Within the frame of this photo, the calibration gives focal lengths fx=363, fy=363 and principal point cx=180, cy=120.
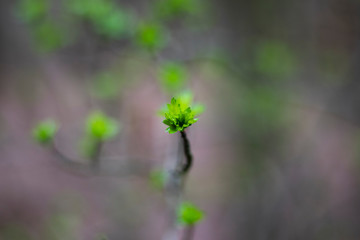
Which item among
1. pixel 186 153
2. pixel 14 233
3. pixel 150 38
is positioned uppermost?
pixel 150 38

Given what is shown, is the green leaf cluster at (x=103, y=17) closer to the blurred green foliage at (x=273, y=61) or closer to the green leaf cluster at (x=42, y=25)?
the green leaf cluster at (x=42, y=25)

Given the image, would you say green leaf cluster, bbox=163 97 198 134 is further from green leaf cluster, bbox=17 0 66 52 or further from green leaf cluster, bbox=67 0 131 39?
green leaf cluster, bbox=17 0 66 52

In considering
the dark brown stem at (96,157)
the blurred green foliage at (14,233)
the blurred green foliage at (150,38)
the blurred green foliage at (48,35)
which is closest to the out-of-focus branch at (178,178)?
the dark brown stem at (96,157)

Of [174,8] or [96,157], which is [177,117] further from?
[174,8]

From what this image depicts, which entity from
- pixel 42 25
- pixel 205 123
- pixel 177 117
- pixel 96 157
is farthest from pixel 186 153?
pixel 205 123

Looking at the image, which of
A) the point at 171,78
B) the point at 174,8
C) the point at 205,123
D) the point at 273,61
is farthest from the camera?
the point at 205,123

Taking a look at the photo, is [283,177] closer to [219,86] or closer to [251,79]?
[251,79]

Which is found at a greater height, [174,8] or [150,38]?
[174,8]
